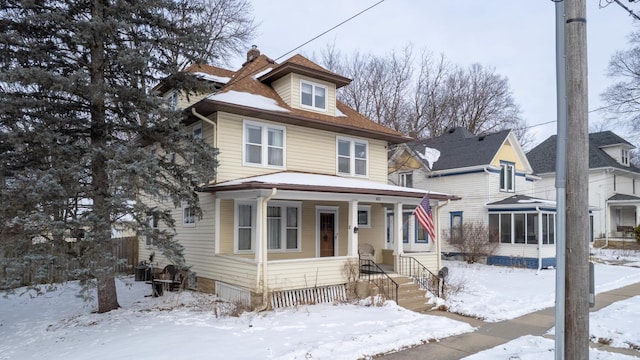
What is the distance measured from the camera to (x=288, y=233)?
14250mm

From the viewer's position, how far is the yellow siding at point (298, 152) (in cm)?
1269

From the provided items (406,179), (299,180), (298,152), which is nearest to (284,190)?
(299,180)

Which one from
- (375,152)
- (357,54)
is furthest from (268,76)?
(357,54)

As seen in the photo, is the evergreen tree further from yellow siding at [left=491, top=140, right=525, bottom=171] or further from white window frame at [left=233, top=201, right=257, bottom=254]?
yellow siding at [left=491, top=140, right=525, bottom=171]

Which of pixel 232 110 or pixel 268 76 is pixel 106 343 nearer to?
pixel 232 110

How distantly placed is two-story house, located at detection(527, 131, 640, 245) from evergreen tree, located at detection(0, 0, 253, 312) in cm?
2656

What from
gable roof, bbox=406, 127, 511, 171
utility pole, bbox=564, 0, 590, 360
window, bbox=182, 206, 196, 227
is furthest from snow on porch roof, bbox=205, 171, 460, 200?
gable roof, bbox=406, 127, 511, 171

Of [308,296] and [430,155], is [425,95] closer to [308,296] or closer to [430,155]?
[430,155]

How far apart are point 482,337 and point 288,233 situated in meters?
7.19

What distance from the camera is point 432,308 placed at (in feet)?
38.7

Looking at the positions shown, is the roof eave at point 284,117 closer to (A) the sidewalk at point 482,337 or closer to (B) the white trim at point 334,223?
(B) the white trim at point 334,223

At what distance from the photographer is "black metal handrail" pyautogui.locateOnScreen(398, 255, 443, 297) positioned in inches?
545

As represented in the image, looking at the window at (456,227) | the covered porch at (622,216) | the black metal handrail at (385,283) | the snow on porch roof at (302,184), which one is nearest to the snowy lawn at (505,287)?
the window at (456,227)

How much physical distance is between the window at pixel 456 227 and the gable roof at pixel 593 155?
10770mm
